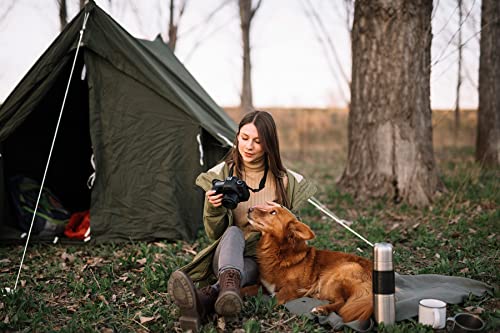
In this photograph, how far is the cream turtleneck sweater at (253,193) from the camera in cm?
341

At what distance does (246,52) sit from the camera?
12.5 meters

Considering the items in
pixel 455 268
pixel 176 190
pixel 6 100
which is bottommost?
pixel 455 268

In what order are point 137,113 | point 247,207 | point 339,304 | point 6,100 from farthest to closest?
point 137,113 → point 6,100 → point 247,207 → point 339,304

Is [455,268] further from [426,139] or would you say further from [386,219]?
[426,139]

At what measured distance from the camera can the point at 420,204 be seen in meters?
6.05

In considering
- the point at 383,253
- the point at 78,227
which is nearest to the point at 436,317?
the point at 383,253

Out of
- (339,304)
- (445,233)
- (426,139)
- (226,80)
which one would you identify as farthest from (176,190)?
(226,80)

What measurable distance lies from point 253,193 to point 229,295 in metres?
0.94

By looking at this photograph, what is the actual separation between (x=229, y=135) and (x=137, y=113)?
107 cm

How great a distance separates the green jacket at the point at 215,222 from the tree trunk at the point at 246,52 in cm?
935

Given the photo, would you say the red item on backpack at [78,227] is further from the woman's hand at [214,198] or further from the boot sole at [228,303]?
the boot sole at [228,303]

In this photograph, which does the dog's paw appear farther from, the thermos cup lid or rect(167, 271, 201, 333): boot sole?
rect(167, 271, 201, 333): boot sole

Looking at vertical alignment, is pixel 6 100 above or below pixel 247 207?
above

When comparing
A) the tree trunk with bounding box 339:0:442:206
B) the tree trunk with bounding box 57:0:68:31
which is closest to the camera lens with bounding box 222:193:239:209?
the tree trunk with bounding box 339:0:442:206
